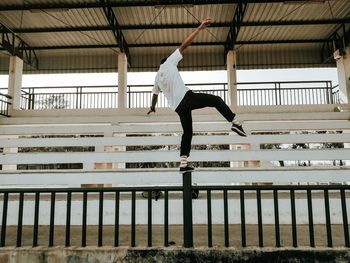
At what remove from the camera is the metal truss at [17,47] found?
45.7 ft

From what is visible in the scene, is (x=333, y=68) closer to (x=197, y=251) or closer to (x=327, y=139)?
(x=327, y=139)

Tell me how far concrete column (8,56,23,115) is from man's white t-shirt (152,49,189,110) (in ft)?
41.4

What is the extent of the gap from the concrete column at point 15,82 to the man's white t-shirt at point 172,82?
12.6 m

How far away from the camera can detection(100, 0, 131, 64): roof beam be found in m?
11.9

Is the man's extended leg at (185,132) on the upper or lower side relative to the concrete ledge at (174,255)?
upper

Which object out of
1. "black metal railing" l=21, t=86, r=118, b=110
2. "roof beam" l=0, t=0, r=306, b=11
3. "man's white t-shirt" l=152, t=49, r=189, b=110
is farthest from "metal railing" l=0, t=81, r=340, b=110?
"man's white t-shirt" l=152, t=49, r=189, b=110

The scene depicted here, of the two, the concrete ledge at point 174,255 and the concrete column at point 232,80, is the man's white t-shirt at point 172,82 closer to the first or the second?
the concrete ledge at point 174,255

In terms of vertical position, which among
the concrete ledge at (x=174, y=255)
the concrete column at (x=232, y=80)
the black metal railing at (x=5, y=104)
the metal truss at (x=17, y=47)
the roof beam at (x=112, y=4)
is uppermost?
the roof beam at (x=112, y=4)

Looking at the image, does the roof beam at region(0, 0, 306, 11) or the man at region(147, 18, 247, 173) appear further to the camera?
the roof beam at region(0, 0, 306, 11)

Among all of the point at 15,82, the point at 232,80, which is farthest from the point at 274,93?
the point at 15,82

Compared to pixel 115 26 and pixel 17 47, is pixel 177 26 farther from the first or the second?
pixel 17 47

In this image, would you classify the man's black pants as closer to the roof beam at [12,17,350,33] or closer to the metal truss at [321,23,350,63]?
the roof beam at [12,17,350,33]

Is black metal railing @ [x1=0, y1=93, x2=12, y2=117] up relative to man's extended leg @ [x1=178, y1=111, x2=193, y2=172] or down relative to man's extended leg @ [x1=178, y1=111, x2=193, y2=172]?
up

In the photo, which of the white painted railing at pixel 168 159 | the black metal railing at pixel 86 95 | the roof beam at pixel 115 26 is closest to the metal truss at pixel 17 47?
the black metal railing at pixel 86 95
